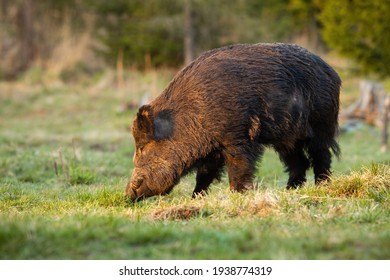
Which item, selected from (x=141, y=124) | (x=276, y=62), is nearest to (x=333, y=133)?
(x=276, y=62)

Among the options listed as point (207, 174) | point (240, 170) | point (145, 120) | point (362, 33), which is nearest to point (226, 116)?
point (240, 170)

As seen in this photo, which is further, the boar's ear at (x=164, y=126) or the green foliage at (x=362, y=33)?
the green foliage at (x=362, y=33)

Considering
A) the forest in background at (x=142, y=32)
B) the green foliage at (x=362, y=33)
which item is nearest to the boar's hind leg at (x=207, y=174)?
the green foliage at (x=362, y=33)

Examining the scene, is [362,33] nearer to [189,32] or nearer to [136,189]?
[189,32]

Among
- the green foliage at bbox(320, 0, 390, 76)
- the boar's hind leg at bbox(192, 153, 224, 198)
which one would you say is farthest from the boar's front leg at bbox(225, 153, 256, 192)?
the green foliage at bbox(320, 0, 390, 76)

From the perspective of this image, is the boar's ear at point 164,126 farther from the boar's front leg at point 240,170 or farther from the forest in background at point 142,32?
the forest in background at point 142,32

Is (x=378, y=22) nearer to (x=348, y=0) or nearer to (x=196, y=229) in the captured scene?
(x=348, y=0)

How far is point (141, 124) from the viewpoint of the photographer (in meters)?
7.52

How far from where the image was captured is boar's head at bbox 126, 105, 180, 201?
7527 millimetres

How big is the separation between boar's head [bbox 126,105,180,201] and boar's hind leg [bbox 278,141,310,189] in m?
1.73

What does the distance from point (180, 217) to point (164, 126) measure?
5.35ft

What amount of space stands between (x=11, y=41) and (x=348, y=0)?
1806cm

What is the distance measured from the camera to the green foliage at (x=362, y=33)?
18172 mm

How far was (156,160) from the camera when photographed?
757 cm
